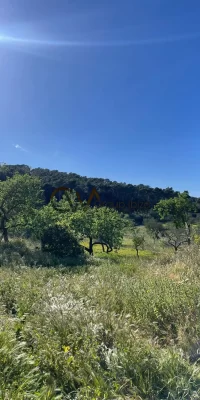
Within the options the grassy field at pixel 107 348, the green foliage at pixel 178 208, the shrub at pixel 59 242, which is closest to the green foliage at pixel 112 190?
the green foliage at pixel 178 208

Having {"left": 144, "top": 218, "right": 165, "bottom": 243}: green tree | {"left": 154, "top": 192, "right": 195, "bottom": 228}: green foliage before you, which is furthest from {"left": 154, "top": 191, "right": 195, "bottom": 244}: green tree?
{"left": 144, "top": 218, "right": 165, "bottom": 243}: green tree

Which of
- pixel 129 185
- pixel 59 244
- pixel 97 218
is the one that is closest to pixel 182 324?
pixel 59 244

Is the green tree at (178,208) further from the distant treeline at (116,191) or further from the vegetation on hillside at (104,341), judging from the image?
the distant treeline at (116,191)

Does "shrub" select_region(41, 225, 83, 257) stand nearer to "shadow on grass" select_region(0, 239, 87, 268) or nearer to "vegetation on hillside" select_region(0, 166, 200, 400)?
"shadow on grass" select_region(0, 239, 87, 268)

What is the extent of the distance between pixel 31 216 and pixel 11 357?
16.6 m

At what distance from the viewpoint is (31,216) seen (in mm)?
18297

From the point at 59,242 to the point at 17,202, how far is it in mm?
5517

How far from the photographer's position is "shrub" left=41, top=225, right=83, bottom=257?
14.5 m

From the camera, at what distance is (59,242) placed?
48.5ft

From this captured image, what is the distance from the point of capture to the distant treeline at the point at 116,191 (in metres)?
61.7

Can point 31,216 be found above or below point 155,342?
above

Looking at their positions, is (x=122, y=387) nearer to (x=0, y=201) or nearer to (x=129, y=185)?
(x=0, y=201)

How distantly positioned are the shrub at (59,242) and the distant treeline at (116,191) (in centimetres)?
4056

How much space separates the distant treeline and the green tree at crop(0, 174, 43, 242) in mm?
36322
